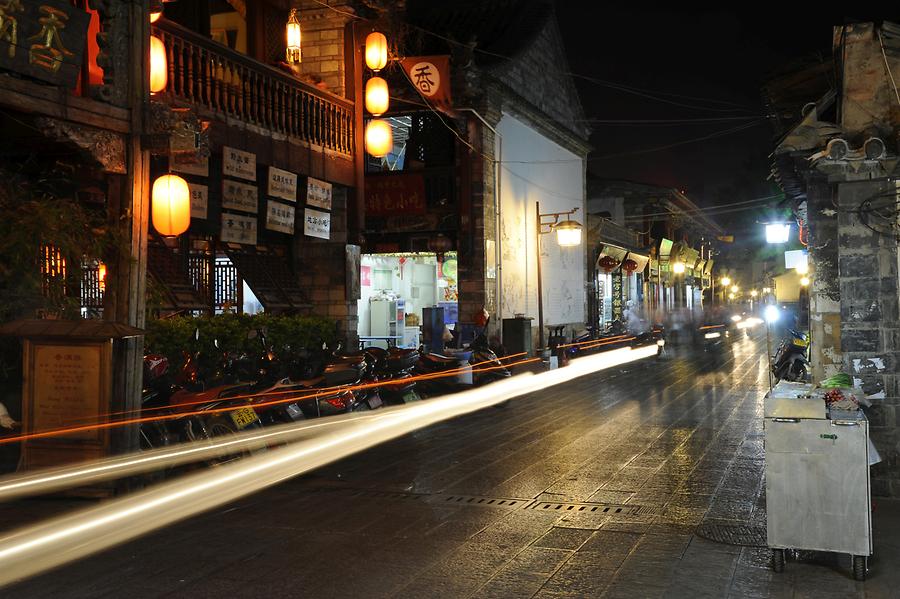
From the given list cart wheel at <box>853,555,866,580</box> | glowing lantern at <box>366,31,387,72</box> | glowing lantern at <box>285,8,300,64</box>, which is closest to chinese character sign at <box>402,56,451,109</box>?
glowing lantern at <box>366,31,387,72</box>

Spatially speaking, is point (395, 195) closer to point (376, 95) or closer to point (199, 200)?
point (376, 95)

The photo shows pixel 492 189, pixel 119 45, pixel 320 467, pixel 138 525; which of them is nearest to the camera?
pixel 138 525

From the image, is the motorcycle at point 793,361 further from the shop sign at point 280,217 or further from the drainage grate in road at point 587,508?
the shop sign at point 280,217

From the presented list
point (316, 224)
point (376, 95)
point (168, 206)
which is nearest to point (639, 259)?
point (376, 95)

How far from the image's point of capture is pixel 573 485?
8.91 metres

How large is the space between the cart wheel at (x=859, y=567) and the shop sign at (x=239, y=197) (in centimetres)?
1076

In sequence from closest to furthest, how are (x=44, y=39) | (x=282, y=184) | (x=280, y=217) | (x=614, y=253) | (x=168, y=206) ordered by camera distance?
(x=44, y=39)
(x=168, y=206)
(x=282, y=184)
(x=280, y=217)
(x=614, y=253)

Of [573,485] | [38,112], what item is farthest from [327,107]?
[573,485]

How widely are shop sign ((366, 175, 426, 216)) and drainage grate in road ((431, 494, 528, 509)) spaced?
15468 mm

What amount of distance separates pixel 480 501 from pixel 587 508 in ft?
3.66

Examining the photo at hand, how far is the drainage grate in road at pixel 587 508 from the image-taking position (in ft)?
25.4

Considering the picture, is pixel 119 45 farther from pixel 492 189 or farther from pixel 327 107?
pixel 492 189

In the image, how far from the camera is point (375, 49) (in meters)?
16.9

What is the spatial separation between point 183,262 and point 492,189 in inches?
444
